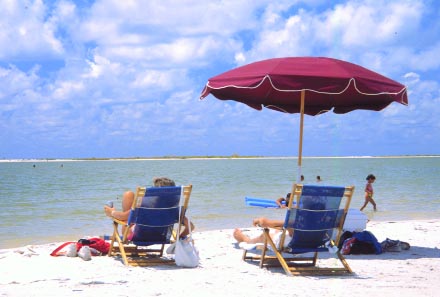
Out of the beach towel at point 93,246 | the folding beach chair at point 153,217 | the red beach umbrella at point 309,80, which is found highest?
the red beach umbrella at point 309,80

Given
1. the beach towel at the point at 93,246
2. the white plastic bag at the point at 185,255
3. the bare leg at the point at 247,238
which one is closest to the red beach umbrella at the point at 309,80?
the bare leg at the point at 247,238

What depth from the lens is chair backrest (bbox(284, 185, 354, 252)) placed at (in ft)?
16.8

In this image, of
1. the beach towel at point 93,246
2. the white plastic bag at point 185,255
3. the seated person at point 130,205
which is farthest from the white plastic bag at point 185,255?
the beach towel at point 93,246

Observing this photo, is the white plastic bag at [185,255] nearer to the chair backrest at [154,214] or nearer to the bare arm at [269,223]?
the chair backrest at [154,214]

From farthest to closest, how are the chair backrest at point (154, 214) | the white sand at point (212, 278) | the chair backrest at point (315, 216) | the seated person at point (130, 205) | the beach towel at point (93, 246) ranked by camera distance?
the beach towel at point (93, 246) < the seated person at point (130, 205) < the chair backrest at point (154, 214) < the chair backrest at point (315, 216) < the white sand at point (212, 278)

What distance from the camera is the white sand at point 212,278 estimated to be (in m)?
4.40

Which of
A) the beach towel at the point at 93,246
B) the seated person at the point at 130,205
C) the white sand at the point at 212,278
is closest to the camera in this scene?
the white sand at the point at 212,278

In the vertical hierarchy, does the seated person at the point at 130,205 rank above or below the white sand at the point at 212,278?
above

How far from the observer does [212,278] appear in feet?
16.2

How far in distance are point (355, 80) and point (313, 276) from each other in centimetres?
209

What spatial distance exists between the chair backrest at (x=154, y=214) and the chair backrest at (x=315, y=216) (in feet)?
3.69

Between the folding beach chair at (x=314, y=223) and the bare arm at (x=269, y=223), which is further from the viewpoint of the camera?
the bare arm at (x=269, y=223)

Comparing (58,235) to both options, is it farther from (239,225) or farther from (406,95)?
(406,95)

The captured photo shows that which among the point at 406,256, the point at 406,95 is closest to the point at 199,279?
the point at 406,256
